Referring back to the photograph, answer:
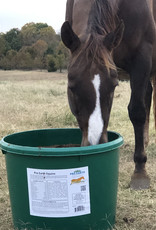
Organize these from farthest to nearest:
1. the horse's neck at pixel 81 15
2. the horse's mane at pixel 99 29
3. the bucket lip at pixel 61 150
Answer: the horse's neck at pixel 81 15 < the horse's mane at pixel 99 29 < the bucket lip at pixel 61 150

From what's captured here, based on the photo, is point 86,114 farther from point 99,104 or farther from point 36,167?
point 36,167

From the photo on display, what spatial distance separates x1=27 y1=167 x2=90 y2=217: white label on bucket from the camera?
162cm

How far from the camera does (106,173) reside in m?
1.76

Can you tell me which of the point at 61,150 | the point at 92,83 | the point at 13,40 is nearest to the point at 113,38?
the point at 92,83

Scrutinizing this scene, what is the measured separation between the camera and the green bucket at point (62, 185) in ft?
5.31

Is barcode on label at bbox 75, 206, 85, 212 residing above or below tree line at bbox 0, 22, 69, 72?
below

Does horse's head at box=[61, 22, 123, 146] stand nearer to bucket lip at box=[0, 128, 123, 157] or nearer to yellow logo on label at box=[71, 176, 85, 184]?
bucket lip at box=[0, 128, 123, 157]

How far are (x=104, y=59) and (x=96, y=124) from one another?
17.7 inches

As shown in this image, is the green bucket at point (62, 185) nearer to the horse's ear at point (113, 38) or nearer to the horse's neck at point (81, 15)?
the horse's ear at point (113, 38)

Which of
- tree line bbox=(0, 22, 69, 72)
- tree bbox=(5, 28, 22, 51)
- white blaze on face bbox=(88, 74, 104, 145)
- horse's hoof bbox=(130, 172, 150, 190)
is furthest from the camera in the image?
tree bbox=(5, 28, 22, 51)

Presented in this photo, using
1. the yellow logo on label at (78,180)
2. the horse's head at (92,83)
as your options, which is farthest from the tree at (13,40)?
the yellow logo on label at (78,180)

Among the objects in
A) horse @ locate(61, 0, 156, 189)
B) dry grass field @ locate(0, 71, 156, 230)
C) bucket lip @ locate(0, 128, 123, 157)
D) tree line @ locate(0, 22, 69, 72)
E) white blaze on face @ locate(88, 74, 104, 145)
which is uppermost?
tree line @ locate(0, 22, 69, 72)

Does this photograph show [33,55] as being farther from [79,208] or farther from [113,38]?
[79,208]

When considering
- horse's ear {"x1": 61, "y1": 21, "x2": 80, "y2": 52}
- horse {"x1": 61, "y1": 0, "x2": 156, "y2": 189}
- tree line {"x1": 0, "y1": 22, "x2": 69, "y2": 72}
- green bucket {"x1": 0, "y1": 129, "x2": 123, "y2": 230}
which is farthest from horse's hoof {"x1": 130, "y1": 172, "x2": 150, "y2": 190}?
tree line {"x1": 0, "y1": 22, "x2": 69, "y2": 72}
